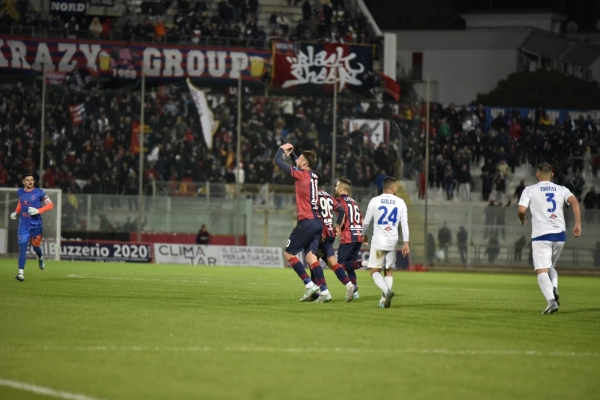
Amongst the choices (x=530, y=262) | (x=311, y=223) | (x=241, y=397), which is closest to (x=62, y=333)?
(x=241, y=397)

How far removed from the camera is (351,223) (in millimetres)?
19328

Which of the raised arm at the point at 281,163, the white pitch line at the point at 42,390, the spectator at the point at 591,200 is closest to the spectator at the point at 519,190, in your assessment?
the spectator at the point at 591,200

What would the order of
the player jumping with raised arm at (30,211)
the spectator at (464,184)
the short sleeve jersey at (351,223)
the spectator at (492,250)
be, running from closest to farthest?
the short sleeve jersey at (351,223) → the player jumping with raised arm at (30,211) → the spectator at (492,250) → the spectator at (464,184)

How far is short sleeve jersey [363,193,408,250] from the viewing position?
53.0ft

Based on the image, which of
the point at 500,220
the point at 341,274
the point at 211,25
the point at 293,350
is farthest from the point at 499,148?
the point at 293,350

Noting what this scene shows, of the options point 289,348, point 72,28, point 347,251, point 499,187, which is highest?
point 72,28

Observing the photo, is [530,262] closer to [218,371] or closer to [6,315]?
[6,315]

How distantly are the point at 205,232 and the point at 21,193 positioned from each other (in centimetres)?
1494

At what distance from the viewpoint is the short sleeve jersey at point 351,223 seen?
19219 millimetres

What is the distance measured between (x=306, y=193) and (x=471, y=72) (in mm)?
56449

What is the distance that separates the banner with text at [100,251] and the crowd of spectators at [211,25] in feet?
42.8

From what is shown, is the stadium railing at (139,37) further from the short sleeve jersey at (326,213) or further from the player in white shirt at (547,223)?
the player in white shirt at (547,223)

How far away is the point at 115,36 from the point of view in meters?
47.2

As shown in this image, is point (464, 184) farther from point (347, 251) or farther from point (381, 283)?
point (381, 283)
